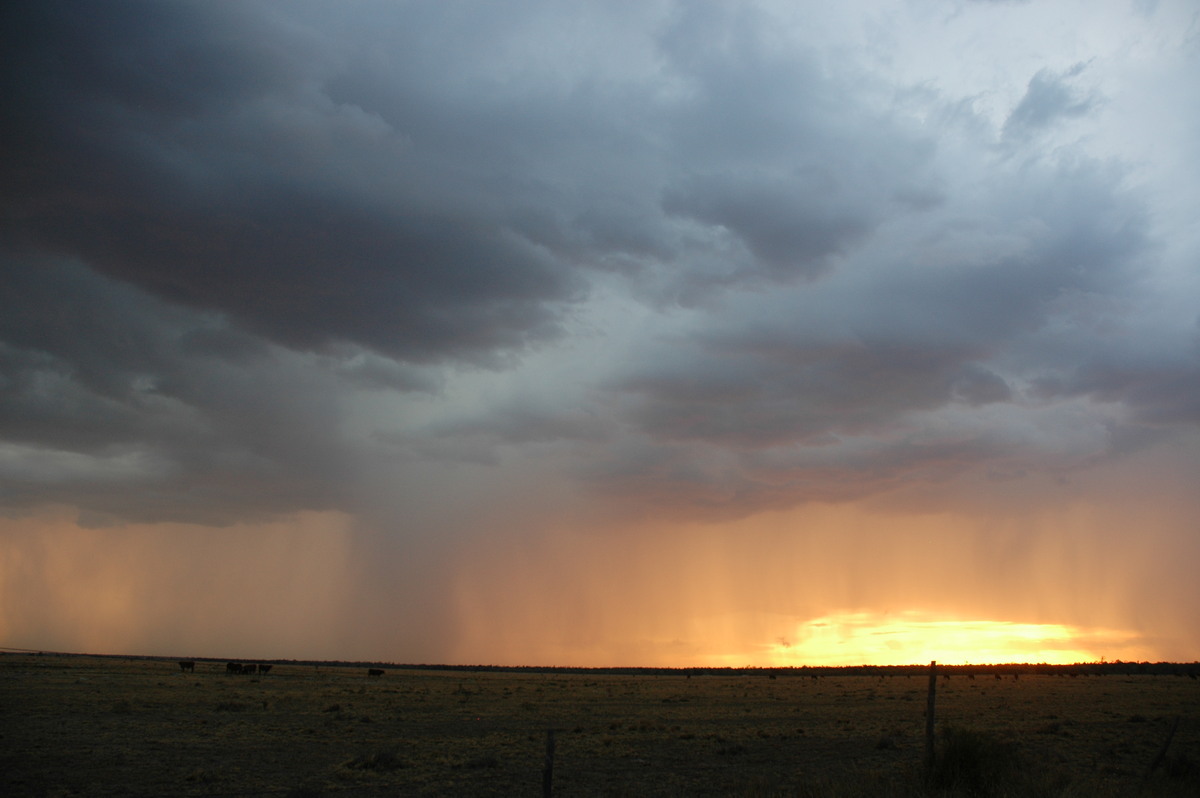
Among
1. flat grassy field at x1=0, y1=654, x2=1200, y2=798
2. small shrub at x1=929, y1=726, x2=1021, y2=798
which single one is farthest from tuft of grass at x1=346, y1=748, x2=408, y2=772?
small shrub at x1=929, y1=726, x2=1021, y2=798

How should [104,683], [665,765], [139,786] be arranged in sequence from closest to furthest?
[139,786], [665,765], [104,683]

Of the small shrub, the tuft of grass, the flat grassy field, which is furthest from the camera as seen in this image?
the tuft of grass

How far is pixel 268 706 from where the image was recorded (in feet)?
138

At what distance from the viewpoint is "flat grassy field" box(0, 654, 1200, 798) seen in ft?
55.8

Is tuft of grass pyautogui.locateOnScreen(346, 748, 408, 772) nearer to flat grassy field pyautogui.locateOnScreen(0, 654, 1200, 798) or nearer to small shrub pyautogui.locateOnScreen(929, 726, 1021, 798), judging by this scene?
flat grassy field pyautogui.locateOnScreen(0, 654, 1200, 798)

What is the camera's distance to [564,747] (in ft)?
93.2

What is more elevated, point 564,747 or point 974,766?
point 974,766

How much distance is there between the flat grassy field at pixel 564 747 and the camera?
17.0 metres

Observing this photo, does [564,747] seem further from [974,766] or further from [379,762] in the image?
[974,766]

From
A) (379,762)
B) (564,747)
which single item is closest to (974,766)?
(379,762)

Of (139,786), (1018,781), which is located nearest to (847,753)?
(1018,781)

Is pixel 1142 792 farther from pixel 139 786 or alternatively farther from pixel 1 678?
pixel 1 678

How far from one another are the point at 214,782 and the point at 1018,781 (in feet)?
62.2

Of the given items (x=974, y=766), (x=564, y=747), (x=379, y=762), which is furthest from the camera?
(x=564, y=747)
